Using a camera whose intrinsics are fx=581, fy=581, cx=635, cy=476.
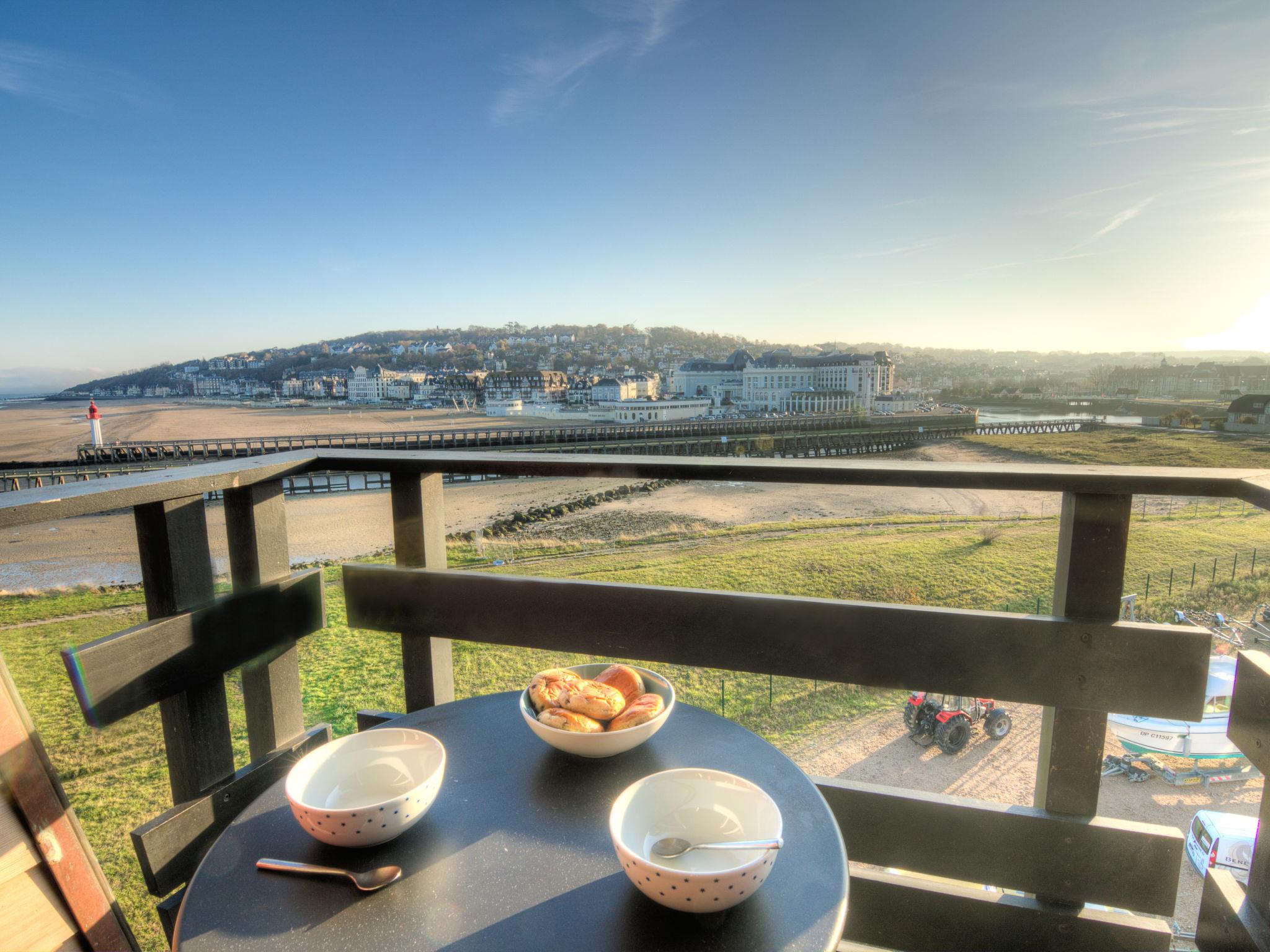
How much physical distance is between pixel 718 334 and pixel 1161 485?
115298mm

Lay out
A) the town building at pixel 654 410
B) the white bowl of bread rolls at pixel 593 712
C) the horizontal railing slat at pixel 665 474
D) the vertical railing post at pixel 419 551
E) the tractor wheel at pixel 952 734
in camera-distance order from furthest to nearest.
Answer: the town building at pixel 654 410, the tractor wheel at pixel 952 734, the vertical railing post at pixel 419 551, the horizontal railing slat at pixel 665 474, the white bowl of bread rolls at pixel 593 712

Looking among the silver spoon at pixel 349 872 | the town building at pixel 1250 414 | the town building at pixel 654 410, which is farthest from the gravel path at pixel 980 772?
the town building at pixel 654 410

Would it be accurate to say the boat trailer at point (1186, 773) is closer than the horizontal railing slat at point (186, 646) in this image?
No

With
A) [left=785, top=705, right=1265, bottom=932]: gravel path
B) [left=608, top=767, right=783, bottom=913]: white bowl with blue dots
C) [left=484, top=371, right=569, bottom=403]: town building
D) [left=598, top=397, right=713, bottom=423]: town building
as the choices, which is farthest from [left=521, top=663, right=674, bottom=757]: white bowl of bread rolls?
[left=484, top=371, right=569, bottom=403]: town building

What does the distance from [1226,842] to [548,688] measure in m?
2.30

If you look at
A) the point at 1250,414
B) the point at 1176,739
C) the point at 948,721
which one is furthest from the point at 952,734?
the point at 1250,414

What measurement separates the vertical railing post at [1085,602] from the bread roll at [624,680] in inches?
30.6

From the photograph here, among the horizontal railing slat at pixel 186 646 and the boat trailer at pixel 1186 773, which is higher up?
the horizontal railing slat at pixel 186 646

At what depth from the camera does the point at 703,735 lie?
88 centimetres

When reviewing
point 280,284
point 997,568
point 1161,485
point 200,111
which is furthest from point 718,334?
point 1161,485

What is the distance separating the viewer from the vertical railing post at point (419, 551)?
1.43 meters

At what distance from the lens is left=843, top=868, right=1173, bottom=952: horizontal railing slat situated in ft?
3.34

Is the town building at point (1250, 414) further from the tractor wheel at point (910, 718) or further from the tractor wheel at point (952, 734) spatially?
the tractor wheel at point (910, 718)

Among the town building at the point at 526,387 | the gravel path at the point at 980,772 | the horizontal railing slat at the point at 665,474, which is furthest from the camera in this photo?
the town building at the point at 526,387
